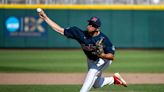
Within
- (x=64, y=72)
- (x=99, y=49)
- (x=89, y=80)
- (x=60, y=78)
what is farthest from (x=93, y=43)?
(x=64, y=72)

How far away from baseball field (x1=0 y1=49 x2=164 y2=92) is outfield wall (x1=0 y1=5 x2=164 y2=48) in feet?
8.88

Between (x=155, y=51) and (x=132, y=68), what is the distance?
25.6 feet

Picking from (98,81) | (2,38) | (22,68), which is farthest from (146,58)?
(98,81)

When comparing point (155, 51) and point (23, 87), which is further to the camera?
point (155, 51)

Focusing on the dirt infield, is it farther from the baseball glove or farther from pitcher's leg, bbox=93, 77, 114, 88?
the baseball glove

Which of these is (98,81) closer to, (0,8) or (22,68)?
(22,68)

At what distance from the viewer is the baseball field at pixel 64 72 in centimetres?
1149

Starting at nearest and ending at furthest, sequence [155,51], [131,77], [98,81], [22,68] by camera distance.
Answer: [98,81] → [131,77] → [22,68] → [155,51]

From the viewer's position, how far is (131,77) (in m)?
13.9

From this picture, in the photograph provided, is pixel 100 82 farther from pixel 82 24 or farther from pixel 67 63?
pixel 82 24

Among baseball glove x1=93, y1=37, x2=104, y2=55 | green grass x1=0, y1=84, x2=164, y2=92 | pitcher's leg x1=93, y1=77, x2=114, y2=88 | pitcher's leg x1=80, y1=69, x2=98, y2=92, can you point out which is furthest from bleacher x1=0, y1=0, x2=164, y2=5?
baseball glove x1=93, y1=37, x2=104, y2=55

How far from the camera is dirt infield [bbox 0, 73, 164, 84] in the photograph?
12789 mm

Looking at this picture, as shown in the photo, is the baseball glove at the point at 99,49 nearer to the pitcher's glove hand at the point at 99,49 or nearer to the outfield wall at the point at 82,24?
the pitcher's glove hand at the point at 99,49

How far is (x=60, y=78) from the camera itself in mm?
13562
